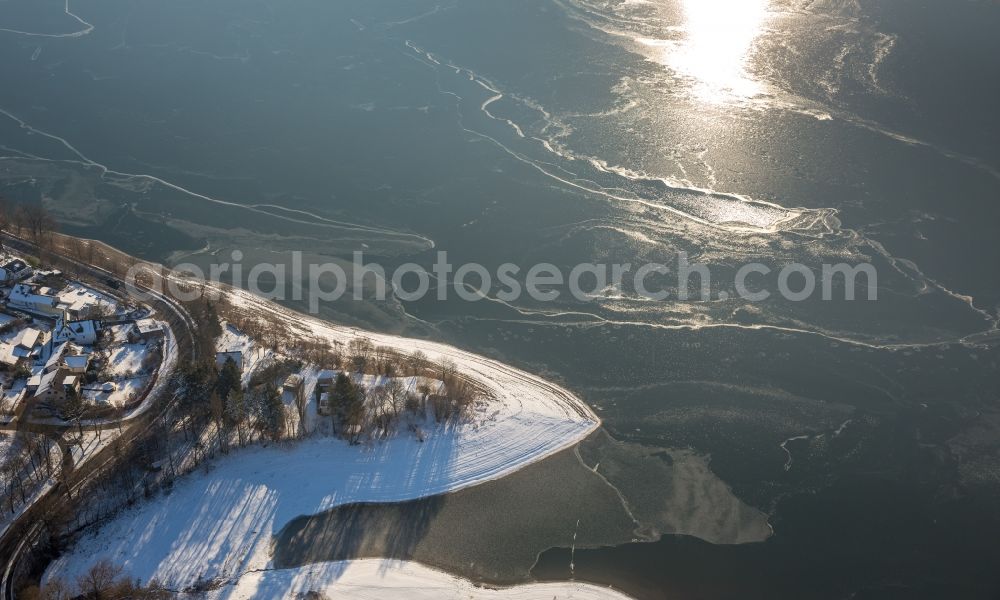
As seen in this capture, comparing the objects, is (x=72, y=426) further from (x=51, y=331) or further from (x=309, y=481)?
(x=309, y=481)

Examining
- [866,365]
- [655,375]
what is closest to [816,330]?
[866,365]

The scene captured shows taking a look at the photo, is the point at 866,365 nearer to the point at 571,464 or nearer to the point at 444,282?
the point at 571,464

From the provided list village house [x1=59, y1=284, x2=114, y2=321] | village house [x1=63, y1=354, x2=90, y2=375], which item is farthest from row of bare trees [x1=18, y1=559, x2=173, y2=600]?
village house [x1=59, y1=284, x2=114, y2=321]

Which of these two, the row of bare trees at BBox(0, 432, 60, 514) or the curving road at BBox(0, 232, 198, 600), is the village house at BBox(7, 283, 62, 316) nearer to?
the curving road at BBox(0, 232, 198, 600)

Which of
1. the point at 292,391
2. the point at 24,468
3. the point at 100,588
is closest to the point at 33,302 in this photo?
the point at 24,468

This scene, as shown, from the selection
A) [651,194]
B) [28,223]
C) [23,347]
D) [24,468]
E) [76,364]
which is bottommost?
[24,468]

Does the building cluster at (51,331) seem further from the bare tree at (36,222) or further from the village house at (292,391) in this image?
the village house at (292,391)

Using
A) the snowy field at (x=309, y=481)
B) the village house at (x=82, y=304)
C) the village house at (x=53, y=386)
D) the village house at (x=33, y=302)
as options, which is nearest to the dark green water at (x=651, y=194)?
the snowy field at (x=309, y=481)
